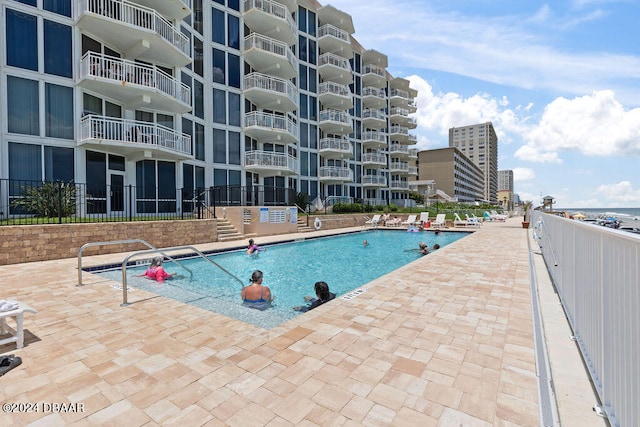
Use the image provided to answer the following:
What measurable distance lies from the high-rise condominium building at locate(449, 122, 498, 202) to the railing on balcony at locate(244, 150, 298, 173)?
420 ft

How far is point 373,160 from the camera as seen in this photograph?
1315 inches

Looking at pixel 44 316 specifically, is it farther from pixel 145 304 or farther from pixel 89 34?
pixel 89 34

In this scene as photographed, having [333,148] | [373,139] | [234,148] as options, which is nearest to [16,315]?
[234,148]

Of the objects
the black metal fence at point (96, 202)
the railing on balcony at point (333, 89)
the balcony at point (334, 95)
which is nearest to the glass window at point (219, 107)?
the black metal fence at point (96, 202)

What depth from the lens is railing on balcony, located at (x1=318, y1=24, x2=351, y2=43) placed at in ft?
89.5

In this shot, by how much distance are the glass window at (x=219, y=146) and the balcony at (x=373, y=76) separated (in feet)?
68.3

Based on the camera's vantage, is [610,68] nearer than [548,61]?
Yes

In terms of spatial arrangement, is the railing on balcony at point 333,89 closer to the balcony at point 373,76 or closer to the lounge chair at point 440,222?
the balcony at point 373,76

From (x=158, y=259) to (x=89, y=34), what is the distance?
11.4 m

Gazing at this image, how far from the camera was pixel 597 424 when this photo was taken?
2051mm

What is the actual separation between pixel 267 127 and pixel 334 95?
9.95 meters

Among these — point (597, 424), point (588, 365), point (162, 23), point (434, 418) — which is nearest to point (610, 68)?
point (588, 365)

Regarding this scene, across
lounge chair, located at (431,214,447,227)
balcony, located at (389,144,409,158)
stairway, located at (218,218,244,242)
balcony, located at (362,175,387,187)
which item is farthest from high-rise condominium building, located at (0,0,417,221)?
balcony, located at (389,144,409,158)

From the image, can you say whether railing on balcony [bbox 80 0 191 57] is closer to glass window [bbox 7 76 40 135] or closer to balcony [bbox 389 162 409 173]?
glass window [bbox 7 76 40 135]
